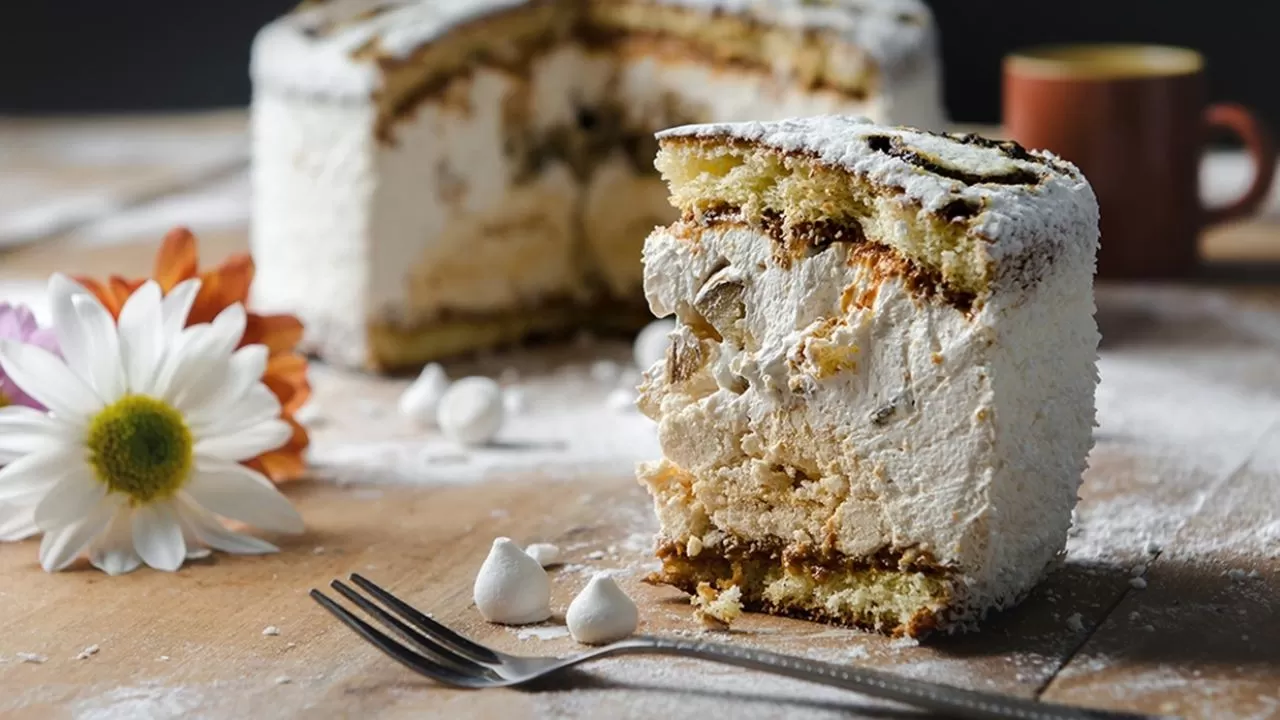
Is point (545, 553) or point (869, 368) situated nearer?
point (869, 368)

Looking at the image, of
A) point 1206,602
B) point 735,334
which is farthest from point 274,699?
point 1206,602

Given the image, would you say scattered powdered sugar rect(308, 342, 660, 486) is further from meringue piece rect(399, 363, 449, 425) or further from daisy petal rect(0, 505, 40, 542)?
daisy petal rect(0, 505, 40, 542)

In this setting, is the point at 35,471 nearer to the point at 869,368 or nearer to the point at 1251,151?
the point at 869,368

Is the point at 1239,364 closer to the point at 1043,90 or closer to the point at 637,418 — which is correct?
the point at 1043,90

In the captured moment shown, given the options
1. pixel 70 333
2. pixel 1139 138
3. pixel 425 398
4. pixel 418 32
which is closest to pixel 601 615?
pixel 70 333

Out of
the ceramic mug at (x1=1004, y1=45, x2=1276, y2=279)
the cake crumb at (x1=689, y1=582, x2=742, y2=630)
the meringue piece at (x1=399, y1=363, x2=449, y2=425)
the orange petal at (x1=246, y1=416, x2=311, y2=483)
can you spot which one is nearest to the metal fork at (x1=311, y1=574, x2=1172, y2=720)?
the cake crumb at (x1=689, y1=582, x2=742, y2=630)

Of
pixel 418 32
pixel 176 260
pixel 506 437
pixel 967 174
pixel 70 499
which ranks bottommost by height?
pixel 506 437

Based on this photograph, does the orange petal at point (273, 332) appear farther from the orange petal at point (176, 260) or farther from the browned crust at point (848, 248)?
the browned crust at point (848, 248)
